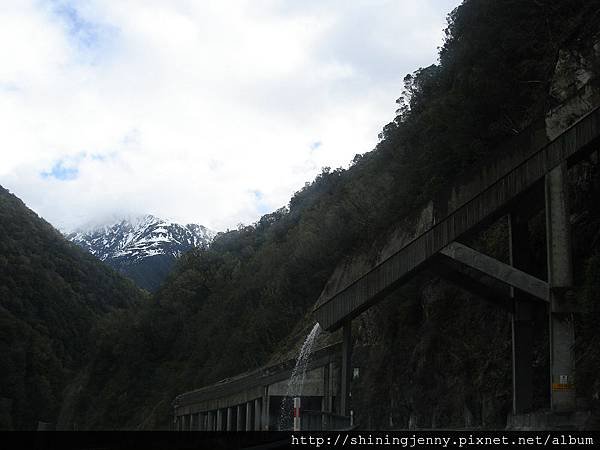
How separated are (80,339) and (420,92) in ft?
315

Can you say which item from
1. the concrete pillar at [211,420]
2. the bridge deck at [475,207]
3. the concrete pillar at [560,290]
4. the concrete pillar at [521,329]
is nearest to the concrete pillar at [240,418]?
the concrete pillar at [211,420]

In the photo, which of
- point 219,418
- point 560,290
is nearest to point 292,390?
point 219,418

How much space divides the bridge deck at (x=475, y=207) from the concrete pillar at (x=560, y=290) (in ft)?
1.59

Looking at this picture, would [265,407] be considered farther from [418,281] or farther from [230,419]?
[418,281]

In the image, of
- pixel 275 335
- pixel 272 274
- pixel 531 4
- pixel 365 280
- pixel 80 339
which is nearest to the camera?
pixel 365 280

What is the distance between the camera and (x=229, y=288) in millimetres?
91875

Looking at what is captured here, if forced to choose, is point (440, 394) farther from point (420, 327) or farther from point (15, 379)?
point (15, 379)

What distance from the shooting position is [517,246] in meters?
17.4

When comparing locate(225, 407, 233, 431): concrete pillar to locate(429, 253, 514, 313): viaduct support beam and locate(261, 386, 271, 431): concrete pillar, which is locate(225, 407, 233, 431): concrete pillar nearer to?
locate(261, 386, 271, 431): concrete pillar

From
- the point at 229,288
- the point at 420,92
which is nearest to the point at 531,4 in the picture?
the point at 420,92

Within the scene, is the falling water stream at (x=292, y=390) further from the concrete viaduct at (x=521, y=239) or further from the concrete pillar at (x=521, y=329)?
the concrete pillar at (x=521, y=329)

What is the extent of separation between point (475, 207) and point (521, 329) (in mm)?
3029

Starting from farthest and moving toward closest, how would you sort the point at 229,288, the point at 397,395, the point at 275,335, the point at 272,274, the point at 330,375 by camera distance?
the point at 229,288 → the point at 272,274 → the point at 275,335 → the point at 330,375 → the point at 397,395

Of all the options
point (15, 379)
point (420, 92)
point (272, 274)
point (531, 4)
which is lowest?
point (15, 379)
